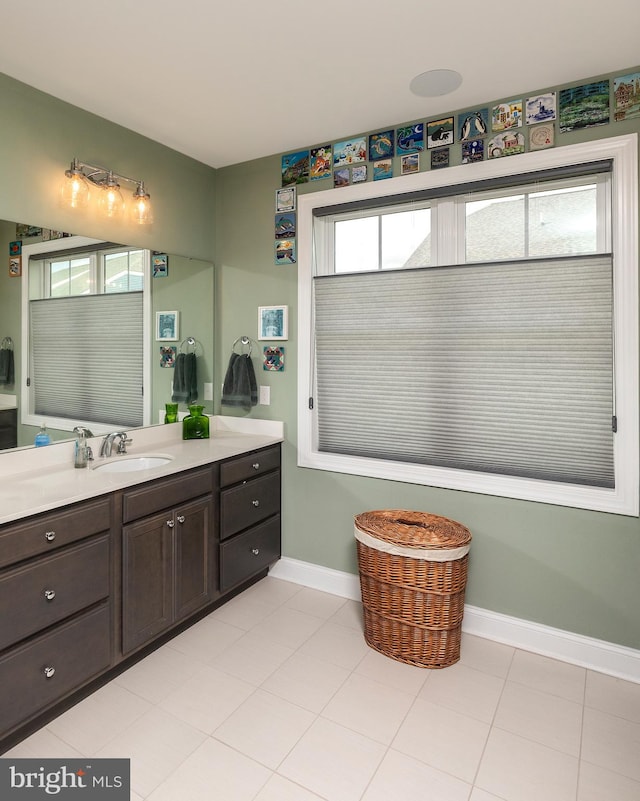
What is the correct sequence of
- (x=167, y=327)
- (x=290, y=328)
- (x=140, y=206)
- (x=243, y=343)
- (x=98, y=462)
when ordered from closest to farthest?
1. (x=98, y=462)
2. (x=140, y=206)
3. (x=167, y=327)
4. (x=290, y=328)
5. (x=243, y=343)

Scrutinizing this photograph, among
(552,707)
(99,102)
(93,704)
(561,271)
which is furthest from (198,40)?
(552,707)

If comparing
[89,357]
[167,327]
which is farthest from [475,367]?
[89,357]

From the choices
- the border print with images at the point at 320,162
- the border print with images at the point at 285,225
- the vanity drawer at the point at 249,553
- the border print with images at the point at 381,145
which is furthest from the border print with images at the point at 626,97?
the vanity drawer at the point at 249,553

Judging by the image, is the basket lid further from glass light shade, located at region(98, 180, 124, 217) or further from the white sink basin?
glass light shade, located at region(98, 180, 124, 217)

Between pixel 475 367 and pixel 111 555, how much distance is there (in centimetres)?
186

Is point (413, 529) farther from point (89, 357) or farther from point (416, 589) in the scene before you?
point (89, 357)

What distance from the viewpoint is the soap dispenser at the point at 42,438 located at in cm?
229

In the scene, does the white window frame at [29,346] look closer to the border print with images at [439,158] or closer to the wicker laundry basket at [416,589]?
the wicker laundry basket at [416,589]

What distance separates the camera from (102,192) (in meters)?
2.52

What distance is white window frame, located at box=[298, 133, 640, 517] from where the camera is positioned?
2.12 m

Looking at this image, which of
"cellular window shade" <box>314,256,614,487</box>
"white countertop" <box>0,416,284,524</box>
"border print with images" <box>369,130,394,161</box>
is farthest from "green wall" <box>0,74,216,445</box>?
"border print with images" <box>369,130,394,161</box>

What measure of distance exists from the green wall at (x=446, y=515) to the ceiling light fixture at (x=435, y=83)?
0.28m

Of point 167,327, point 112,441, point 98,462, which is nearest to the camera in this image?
point 98,462

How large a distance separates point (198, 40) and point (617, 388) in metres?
2.21
